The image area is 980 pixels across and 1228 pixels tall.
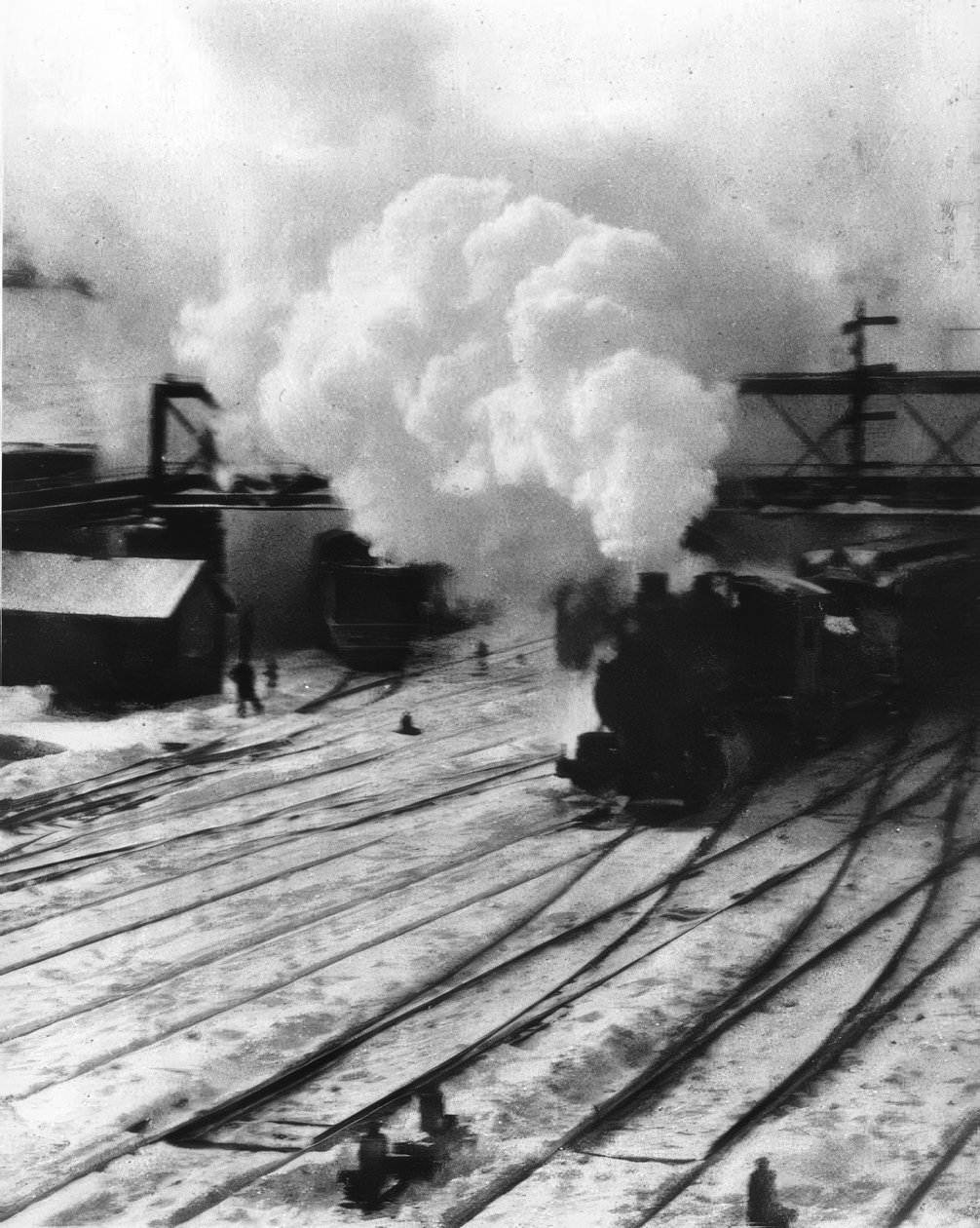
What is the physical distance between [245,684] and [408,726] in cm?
33

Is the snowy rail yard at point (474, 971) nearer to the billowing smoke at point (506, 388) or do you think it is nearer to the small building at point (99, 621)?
the small building at point (99, 621)

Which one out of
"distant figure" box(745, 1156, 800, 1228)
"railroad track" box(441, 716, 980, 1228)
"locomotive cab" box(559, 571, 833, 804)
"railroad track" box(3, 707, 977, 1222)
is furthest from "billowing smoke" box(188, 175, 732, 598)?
"distant figure" box(745, 1156, 800, 1228)

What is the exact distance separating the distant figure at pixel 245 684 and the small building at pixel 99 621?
0.27 ft

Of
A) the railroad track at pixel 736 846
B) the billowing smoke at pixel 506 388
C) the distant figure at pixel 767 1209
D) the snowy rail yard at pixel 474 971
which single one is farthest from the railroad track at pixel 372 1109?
the billowing smoke at pixel 506 388

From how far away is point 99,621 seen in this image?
2.32 metres

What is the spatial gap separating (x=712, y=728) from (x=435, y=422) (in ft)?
→ 2.55

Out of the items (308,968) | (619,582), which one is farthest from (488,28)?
(308,968)

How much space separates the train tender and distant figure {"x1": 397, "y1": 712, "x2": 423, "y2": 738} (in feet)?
1.17

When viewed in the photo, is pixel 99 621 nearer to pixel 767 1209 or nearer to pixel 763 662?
pixel 763 662

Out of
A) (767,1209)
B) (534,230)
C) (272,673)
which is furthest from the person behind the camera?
(272,673)

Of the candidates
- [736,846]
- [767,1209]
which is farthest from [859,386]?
[767,1209]

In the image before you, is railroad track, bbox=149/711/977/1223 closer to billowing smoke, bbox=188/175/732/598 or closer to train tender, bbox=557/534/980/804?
train tender, bbox=557/534/980/804

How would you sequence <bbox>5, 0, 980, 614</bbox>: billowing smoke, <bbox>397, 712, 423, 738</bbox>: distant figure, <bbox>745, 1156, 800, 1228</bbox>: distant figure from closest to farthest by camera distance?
<bbox>745, 1156, 800, 1228</bbox>: distant figure < <bbox>5, 0, 980, 614</bbox>: billowing smoke < <bbox>397, 712, 423, 738</bbox>: distant figure

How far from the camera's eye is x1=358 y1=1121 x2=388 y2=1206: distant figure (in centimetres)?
207
